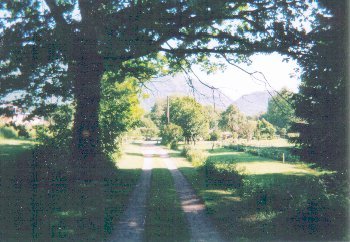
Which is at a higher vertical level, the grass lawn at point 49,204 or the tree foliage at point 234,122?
the tree foliage at point 234,122

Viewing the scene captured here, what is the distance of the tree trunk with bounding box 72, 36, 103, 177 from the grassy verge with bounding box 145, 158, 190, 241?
3.13 metres

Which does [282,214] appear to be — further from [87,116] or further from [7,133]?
[7,133]

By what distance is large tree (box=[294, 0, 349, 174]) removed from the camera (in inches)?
320

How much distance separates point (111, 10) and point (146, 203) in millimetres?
7235

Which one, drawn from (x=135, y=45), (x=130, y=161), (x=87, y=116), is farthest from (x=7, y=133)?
(x=135, y=45)

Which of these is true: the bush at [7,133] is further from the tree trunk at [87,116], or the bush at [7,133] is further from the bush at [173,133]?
the bush at [173,133]

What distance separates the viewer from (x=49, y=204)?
29.8ft

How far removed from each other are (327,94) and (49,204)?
384 inches

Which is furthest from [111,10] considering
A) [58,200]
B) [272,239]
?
[272,239]

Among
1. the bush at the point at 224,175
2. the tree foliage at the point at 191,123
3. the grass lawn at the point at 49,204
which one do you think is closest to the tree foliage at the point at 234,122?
the tree foliage at the point at 191,123

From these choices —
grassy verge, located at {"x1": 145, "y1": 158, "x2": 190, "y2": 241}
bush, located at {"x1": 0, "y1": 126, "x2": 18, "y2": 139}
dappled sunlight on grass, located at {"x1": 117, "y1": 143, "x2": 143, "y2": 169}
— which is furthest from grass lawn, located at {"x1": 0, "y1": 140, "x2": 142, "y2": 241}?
dappled sunlight on grass, located at {"x1": 117, "y1": 143, "x2": 143, "y2": 169}

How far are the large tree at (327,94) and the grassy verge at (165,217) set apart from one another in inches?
196

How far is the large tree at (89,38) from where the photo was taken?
8.12m

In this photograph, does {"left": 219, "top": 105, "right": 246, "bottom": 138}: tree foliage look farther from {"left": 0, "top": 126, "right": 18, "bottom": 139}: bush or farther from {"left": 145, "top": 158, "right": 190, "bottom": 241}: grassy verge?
{"left": 145, "top": 158, "right": 190, "bottom": 241}: grassy verge
